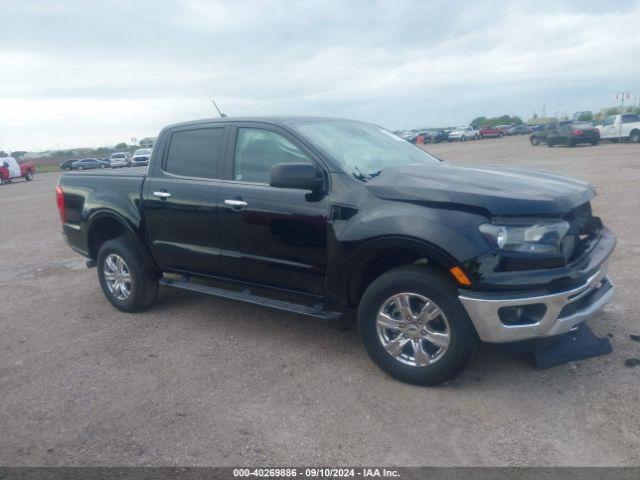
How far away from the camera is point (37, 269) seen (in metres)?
8.16

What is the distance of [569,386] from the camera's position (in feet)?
12.6

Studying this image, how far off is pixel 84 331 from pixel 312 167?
282cm

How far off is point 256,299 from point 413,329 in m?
1.46

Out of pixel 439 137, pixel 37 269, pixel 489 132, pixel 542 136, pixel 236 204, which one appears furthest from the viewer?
pixel 489 132

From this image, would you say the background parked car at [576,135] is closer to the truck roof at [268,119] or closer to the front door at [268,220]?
the truck roof at [268,119]

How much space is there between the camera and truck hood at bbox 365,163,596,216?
363 cm

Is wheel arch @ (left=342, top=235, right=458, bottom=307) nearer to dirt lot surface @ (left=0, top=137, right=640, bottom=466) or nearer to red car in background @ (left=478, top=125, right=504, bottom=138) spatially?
dirt lot surface @ (left=0, top=137, right=640, bottom=466)

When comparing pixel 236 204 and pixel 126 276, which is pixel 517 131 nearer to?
pixel 126 276

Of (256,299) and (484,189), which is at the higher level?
(484,189)

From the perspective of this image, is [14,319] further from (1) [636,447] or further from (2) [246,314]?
(1) [636,447]

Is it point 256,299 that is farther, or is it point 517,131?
point 517,131

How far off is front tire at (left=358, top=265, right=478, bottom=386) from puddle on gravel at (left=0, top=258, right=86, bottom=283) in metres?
5.47

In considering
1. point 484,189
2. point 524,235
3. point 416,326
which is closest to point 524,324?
point 524,235

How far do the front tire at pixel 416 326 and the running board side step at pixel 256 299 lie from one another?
1.22ft
